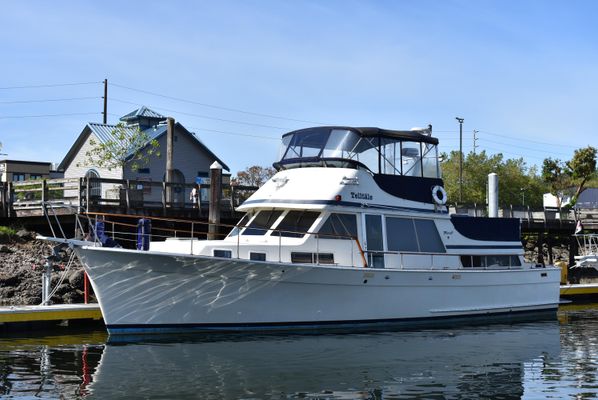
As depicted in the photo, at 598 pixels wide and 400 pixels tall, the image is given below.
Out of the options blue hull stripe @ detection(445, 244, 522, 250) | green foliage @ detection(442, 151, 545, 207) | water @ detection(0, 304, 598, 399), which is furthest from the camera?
green foliage @ detection(442, 151, 545, 207)

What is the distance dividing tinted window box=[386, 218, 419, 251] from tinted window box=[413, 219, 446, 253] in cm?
20

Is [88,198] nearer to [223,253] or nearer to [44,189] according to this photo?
[44,189]

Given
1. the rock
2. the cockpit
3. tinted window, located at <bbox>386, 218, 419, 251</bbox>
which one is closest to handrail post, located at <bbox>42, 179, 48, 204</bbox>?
the rock

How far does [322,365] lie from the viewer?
1268cm

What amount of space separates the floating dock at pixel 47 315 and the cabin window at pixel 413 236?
6.82 meters

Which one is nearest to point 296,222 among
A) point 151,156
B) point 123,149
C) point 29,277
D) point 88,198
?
point 88,198

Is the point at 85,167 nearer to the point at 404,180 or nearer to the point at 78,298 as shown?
the point at 78,298

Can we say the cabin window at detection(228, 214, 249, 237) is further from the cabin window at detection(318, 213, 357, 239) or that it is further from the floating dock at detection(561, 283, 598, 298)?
the floating dock at detection(561, 283, 598, 298)

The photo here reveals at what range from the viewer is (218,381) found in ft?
37.4

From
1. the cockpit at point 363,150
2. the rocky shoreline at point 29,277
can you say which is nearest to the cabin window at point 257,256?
the cockpit at point 363,150

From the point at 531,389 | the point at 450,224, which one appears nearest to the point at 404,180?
the point at 450,224

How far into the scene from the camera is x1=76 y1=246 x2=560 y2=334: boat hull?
1441 cm

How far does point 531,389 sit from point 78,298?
38.6ft

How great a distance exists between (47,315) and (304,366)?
256 inches
